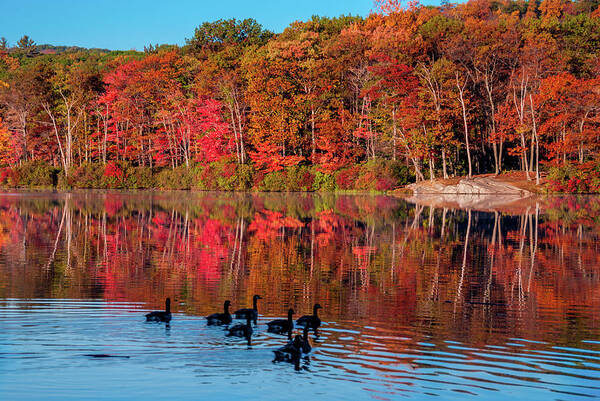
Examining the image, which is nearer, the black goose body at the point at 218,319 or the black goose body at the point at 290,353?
the black goose body at the point at 290,353

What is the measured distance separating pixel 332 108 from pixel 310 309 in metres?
62.6

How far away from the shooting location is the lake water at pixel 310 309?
8.62 m

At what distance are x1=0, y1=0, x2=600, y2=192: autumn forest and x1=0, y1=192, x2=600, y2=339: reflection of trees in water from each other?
27729 millimetres

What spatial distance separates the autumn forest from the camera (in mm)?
61219

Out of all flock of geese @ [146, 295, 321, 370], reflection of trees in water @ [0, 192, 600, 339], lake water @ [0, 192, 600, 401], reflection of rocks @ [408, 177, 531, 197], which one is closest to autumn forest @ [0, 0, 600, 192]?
reflection of rocks @ [408, 177, 531, 197]

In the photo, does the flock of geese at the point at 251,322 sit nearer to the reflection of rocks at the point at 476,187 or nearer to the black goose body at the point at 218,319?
the black goose body at the point at 218,319

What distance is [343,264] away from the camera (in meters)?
19.8

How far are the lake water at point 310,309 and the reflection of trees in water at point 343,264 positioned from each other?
0.26 ft

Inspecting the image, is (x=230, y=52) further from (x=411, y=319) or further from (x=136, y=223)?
(x=411, y=319)

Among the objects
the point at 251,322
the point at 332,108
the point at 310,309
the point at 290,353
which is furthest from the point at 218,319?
the point at 332,108

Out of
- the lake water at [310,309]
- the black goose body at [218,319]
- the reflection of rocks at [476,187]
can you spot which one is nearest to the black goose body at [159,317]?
the lake water at [310,309]

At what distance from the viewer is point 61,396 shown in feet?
26.2

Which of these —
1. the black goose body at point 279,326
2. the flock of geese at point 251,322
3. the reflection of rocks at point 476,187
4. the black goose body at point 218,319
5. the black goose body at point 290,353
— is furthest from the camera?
the reflection of rocks at point 476,187

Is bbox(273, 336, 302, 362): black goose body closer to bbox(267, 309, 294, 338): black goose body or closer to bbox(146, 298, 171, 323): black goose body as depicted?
→ bbox(267, 309, 294, 338): black goose body
